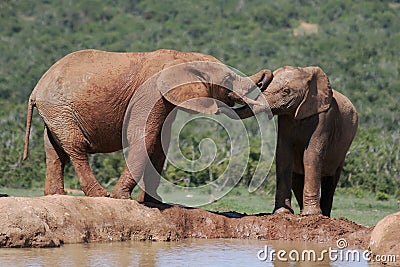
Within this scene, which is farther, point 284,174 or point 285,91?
point 284,174

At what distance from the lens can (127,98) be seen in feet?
39.0

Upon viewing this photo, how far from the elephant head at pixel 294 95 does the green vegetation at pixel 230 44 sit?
7.80 meters

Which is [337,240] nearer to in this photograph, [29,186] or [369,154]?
[29,186]

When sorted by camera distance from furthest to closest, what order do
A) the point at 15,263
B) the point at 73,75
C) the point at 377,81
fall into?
the point at 377,81 → the point at 73,75 → the point at 15,263

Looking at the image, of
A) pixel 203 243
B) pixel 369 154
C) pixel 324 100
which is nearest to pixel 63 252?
pixel 203 243

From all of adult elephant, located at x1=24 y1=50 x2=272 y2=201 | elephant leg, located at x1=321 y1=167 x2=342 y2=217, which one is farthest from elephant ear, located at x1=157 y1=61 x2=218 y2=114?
elephant leg, located at x1=321 y1=167 x2=342 y2=217

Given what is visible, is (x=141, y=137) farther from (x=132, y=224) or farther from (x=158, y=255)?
(x=158, y=255)

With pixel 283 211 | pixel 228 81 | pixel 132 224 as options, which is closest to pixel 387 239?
pixel 283 211

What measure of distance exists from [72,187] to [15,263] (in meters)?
10.5

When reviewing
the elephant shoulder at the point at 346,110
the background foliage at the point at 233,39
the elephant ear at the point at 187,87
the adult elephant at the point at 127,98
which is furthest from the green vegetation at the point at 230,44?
the elephant ear at the point at 187,87

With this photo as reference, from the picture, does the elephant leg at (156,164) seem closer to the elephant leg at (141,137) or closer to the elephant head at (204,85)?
the elephant leg at (141,137)

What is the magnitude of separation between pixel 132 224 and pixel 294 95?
8.69 ft

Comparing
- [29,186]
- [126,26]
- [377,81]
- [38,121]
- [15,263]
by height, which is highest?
[126,26]

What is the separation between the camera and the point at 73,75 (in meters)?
11.9
